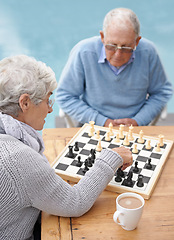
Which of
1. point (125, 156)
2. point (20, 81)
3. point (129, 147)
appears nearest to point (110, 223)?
point (125, 156)

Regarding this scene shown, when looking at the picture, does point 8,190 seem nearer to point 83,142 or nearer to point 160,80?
point 83,142

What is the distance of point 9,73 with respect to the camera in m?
1.26

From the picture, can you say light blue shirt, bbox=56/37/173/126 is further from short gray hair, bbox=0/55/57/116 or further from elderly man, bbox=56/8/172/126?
short gray hair, bbox=0/55/57/116

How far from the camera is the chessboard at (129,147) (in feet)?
4.91

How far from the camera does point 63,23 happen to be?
6.94 metres

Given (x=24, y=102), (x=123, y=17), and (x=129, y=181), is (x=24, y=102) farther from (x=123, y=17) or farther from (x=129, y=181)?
(x=123, y=17)

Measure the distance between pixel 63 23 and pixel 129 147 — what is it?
567 centimetres

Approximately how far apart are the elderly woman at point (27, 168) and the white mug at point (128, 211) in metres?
0.13

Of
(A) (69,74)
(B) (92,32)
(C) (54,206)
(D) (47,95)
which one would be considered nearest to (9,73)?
Answer: (D) (47,95)

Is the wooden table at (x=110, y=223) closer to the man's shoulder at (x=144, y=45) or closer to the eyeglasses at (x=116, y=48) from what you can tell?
the eyeglasses at (x=116, y=48)

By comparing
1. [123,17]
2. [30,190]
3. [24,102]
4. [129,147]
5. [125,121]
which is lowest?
[125,121]

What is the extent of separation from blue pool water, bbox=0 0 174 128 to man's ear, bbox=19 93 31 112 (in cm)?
519

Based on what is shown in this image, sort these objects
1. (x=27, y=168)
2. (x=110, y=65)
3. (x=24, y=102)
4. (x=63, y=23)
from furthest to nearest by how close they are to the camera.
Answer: (x=63, y=23), (x=110, y=65), (x=24, y=102), (x=27, y=168)

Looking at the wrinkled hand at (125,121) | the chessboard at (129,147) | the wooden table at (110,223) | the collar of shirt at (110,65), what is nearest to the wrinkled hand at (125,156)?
the chessboard at (129,147)
